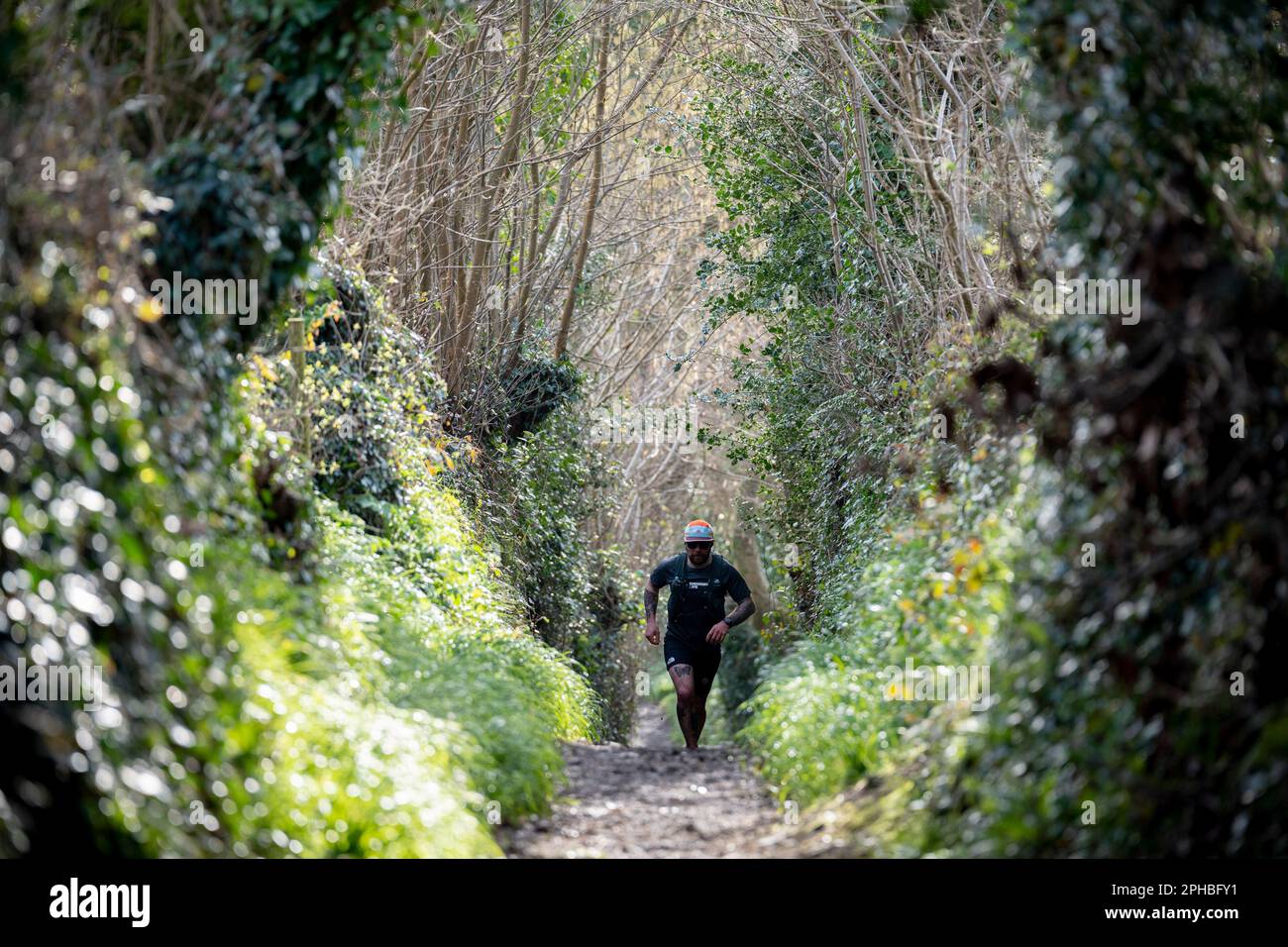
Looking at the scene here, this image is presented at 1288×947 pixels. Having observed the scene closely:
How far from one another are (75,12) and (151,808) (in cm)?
452

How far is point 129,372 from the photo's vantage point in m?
5.49

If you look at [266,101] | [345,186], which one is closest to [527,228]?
[345,186]

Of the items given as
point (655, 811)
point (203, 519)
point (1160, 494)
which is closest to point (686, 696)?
point (655, 811)

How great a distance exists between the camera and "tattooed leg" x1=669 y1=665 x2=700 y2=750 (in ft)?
38.7

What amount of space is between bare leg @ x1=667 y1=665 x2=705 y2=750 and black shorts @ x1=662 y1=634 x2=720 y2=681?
0.08m

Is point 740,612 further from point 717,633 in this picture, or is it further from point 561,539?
point 561,539

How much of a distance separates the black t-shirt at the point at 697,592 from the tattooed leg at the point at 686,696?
0.34 m

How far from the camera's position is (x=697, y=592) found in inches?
480

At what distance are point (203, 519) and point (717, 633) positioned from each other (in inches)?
248

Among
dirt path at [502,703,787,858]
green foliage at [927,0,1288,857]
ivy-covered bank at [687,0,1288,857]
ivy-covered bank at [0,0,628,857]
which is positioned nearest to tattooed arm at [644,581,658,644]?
ivy-covered bank at [0,0,628,857]

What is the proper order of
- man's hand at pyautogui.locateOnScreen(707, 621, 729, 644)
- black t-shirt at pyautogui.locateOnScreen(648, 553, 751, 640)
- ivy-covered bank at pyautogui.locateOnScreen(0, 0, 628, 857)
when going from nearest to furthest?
ivy-covered bank at pyautogui.locateOnScreen(0, 0, 628, 857) → man's hand at pyautogui.locateOnScreen(707, 621, 729, 644) → black t-shirt at pyautogui.locateOnScreen(648, 553, 751, 640)

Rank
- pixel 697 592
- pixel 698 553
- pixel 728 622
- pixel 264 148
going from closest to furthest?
pixel 264 148, pixel 728 622, pixel 697 592, pixel 698 553

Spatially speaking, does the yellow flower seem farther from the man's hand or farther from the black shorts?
the black shorts
